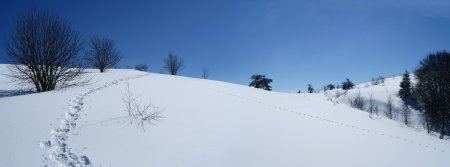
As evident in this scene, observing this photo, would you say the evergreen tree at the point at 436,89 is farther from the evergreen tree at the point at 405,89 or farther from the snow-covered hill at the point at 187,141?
the snow-covered hill at the point at 187,141

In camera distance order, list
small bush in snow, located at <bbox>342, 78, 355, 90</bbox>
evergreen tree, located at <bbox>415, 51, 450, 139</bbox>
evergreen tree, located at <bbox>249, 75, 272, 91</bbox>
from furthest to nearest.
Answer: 1. small bush in snow, located at <bbox>342, 78, 355, 90</bbox>
2. evergreen tree, located at <bbox>249, 75, 272, 91</bbox>
3. evergreen tree, located at <bbox>415, 51, 450, 139</bbox>

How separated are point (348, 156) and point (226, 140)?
2527 millimetres

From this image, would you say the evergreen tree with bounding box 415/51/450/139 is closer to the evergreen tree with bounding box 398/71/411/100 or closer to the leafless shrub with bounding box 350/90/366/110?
the evergreen tree with bounding box 398/71/411/100

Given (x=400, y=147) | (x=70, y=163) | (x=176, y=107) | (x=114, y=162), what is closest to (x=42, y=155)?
(x=70, y=163)

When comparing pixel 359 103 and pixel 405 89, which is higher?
pixel 405 89

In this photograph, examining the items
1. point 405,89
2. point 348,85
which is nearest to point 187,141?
point 405,89

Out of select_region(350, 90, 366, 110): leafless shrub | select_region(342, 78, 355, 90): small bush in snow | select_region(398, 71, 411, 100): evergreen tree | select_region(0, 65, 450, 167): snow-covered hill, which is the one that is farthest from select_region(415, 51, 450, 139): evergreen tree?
select_region(342, 78, 355, 90): small bush in snow

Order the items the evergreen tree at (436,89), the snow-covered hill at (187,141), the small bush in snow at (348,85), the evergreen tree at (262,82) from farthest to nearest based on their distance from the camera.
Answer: the small bush in snow at (348,85)
the evergreen tree at (262,82)
the evergreen tree at (436,89)
the snow-covered hill at (187,141)

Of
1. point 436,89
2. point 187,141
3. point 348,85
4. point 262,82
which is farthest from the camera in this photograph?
point 348,85

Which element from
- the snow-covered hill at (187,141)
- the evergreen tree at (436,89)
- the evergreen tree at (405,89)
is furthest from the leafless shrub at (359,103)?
the snow-covered hill at (187,141)

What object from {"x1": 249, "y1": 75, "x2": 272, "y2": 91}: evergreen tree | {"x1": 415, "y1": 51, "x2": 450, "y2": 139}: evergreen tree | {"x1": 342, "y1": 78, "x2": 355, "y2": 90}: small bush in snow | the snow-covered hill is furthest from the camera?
{"x1": 342, "y1": 78, "x2": 355, "y2": 90}: small bush in snow

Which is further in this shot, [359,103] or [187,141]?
[359,103]

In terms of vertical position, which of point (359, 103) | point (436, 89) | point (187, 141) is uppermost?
point (436, 89)

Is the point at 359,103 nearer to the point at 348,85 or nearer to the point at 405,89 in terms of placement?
the point at 405,89
